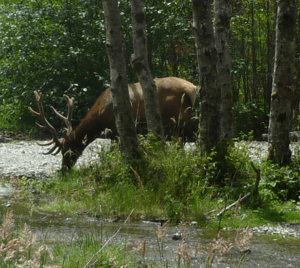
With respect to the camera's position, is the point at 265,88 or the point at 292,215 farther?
the point at 265,88

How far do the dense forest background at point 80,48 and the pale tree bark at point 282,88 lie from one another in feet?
23.3

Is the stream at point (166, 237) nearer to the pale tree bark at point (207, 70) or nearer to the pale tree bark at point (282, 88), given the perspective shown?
the pale tree bark at point (282, 88)

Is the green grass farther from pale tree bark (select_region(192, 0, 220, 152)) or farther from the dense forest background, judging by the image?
the dense forest background

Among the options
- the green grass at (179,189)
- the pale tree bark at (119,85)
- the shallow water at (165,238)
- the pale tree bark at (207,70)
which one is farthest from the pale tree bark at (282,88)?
the pale tree bark at (119,85)

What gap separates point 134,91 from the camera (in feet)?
32.7

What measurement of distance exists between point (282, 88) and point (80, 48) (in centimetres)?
929

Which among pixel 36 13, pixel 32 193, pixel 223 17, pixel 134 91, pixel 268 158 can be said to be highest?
pixel 36 13

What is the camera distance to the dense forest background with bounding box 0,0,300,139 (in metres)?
14.1

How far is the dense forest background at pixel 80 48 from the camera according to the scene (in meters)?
14.1

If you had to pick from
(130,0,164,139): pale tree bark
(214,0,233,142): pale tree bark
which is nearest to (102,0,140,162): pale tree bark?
(130,0,164,139): pale tree bark

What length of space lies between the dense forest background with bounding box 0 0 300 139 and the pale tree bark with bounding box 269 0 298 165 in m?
7.11

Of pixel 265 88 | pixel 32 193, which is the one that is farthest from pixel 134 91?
pixel 265 88

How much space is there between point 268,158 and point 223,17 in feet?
9.15

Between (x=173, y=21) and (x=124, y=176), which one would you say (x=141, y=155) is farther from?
(x=173, y=21)
